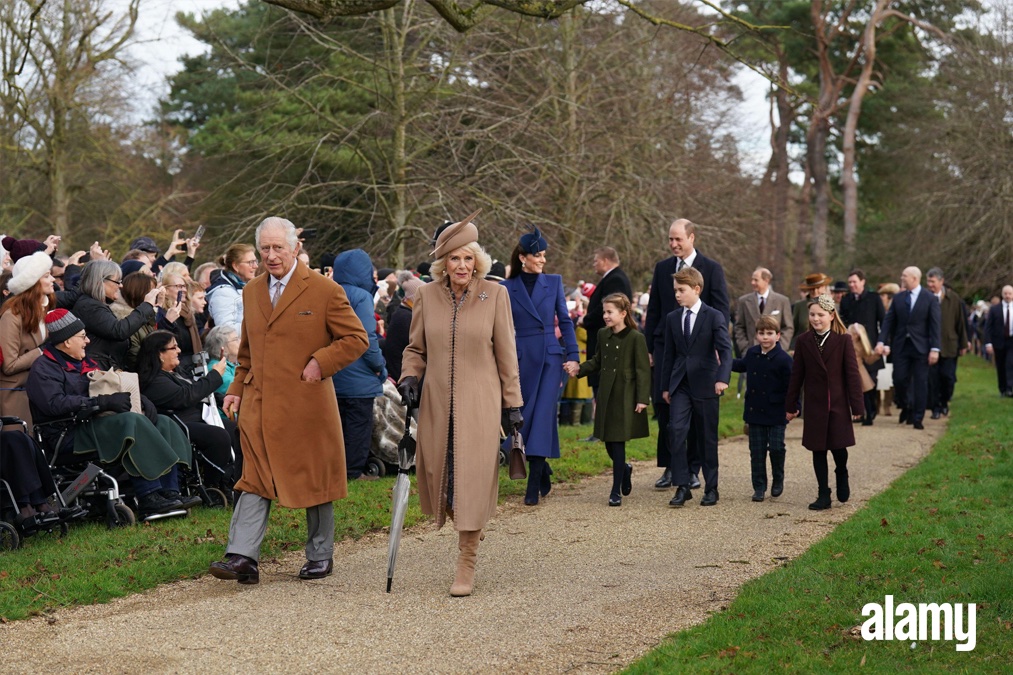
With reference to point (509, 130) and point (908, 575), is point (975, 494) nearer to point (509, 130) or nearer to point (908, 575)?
point (908, 575)

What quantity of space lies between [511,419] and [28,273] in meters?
3.86

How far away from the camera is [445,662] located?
5.61 m

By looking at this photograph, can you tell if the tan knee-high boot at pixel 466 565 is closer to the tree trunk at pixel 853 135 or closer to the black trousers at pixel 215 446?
the black trousers at pixel 215 446

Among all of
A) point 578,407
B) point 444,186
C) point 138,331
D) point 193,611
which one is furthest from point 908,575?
point 444,186

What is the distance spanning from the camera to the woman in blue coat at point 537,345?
9.91 m

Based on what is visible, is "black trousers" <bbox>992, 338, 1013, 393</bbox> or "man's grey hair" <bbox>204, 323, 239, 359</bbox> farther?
"black trousers" <bbox>992, 338, 1013, 393</bbox>

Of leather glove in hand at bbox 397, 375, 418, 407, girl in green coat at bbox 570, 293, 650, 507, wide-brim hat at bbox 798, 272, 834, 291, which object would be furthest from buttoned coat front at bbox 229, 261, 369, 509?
wide-brim hat at bbox 798, 272, 834, 291

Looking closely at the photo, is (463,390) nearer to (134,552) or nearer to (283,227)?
(283,227)

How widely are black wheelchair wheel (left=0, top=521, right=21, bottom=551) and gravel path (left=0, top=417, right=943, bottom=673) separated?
1.55 m

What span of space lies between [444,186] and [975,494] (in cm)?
1300

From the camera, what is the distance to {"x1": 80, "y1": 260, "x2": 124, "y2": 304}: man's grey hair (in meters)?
9.69

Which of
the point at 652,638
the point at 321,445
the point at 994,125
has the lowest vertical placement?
the point at 652,638

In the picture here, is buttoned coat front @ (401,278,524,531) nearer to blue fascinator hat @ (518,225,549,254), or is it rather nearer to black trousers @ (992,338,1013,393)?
blue fascinator hat @ (518,225,549,254)

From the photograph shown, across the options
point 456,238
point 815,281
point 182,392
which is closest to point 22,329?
point 182,392
